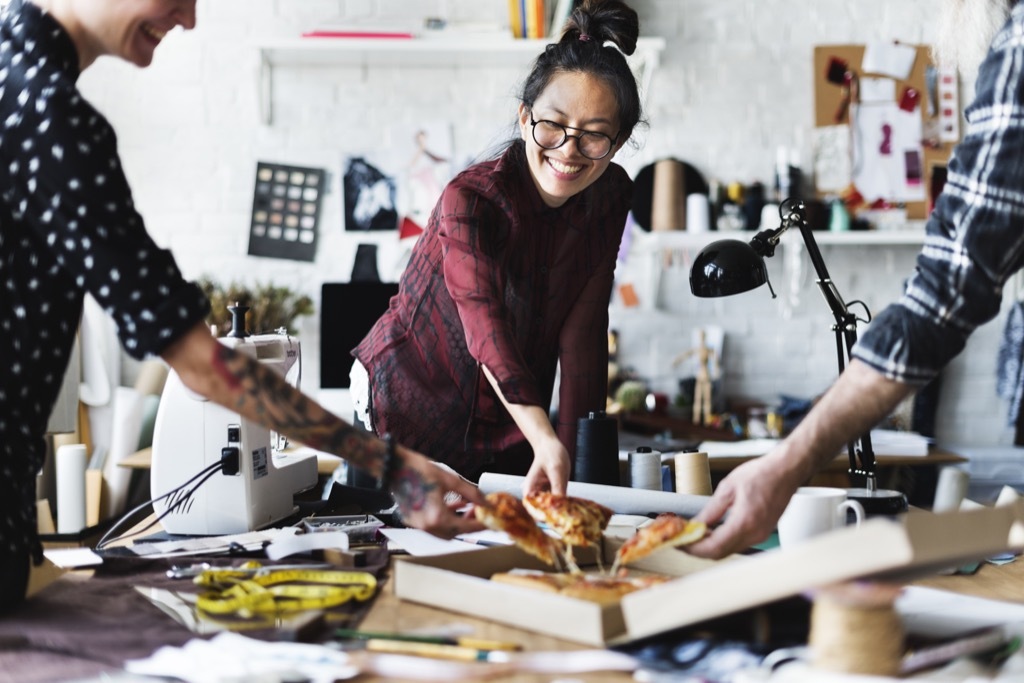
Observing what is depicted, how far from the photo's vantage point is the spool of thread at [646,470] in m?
→ 1.89

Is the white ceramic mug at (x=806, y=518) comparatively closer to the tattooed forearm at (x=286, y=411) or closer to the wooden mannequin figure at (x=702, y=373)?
the tattooed forearm at (x=286, y=411)

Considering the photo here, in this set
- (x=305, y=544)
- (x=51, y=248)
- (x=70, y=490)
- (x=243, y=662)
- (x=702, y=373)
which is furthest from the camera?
(x=702, y=373)

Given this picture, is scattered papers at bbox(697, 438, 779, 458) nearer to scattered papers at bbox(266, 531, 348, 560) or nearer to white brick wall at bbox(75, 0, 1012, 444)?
white brick wall at bbox(75, 0, 1012, 444)

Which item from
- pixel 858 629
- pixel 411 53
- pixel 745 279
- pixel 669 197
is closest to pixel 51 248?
pixel 858 629

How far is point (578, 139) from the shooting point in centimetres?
199

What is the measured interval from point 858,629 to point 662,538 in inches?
14.8

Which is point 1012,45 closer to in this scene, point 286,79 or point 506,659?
point 506,659

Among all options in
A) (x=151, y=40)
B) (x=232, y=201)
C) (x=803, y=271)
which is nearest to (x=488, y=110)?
(x=232, y=201)

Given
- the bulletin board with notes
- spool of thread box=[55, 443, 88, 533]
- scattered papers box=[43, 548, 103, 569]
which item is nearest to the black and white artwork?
spool of thread box=[55, 443, 88, 533]

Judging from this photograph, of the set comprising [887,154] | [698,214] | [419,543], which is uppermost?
[887,154]

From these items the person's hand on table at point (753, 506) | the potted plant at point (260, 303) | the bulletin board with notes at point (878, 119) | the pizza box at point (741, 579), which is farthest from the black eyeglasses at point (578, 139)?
the bulletin board with notes at point (878, 119)

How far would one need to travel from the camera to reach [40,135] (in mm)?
1091

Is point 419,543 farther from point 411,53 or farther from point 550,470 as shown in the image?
point 411,53

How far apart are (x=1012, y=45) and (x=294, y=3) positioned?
352cm
